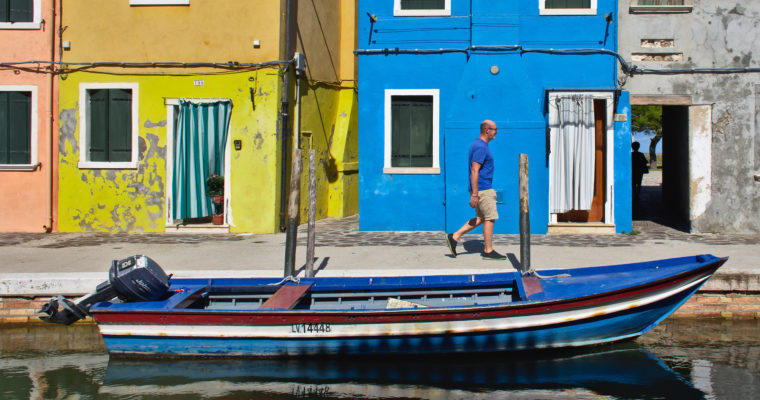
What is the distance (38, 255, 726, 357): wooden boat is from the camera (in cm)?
719

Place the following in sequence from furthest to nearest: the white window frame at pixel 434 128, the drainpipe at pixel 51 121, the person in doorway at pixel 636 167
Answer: the person in doorway at pixel 636 167, the drainpipe at pixel 51 121, the white window frame at pixel 434 128

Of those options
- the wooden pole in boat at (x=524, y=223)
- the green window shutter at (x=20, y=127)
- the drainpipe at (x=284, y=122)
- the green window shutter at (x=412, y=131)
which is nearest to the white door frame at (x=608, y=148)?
the green window shutter at (x=412, y=131)

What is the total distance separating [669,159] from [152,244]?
1093 cm

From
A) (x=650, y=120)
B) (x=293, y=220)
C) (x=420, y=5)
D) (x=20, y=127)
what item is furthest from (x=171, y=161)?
(x=650, y=120)

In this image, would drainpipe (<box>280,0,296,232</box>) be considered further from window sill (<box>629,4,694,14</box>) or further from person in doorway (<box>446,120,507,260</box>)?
window sill (<box>629,4,694,14</box>)

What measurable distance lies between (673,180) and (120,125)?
11502 mm

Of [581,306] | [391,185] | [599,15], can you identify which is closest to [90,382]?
[581,306]

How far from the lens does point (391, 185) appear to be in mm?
14148

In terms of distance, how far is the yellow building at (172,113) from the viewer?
1416 centimetres

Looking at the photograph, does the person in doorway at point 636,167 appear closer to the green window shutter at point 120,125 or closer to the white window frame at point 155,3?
the white window frame at point 155,3

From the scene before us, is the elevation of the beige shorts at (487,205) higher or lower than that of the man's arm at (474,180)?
lower

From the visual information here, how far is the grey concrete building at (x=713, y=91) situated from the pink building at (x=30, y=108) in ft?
35.9

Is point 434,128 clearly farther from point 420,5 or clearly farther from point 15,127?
point 15,127

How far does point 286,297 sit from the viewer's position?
7.73 meters
